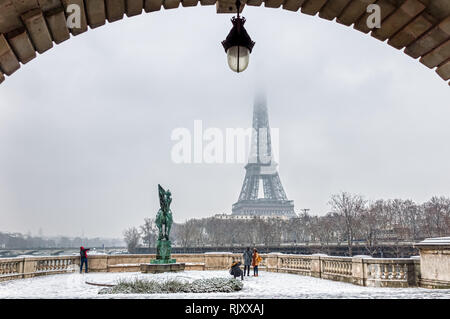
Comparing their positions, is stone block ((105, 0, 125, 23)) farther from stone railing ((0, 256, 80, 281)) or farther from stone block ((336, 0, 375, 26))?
stone railing ((0, 256, 80, 281))

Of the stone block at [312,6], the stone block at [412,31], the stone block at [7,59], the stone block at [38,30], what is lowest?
the stone block at [7,59]

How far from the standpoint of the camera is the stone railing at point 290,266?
1606 cm

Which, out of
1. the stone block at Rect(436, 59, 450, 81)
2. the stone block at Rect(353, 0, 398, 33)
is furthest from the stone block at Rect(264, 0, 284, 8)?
the stone block at Rect(436, 59, 450, 81)

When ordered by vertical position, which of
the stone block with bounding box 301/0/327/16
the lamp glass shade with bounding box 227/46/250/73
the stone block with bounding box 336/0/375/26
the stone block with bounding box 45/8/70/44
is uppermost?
the stone block with bounding box 301/0/327/16

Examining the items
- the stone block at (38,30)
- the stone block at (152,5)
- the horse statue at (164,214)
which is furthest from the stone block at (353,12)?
the horse statue at (164,214)

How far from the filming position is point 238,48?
20.3 feet

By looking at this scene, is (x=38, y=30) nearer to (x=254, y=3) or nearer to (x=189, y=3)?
(x=189, y=3)

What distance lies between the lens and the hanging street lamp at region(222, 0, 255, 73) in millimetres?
6168

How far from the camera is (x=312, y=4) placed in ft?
21.5

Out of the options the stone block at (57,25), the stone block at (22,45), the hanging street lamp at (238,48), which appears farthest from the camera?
the hanging street lamp at (238,48)

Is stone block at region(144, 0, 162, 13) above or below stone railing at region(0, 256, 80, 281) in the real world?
above

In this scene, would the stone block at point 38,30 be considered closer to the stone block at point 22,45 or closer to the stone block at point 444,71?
the stone block at point 22,45

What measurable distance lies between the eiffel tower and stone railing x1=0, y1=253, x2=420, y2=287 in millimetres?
120446

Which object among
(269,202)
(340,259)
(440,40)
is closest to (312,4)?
(440,40)
